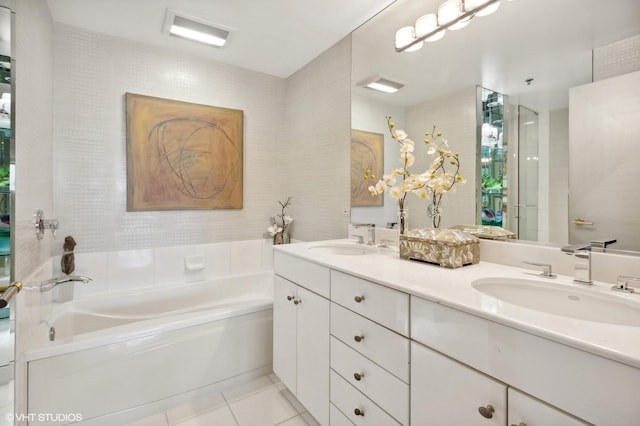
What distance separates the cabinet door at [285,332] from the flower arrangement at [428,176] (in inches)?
30.6

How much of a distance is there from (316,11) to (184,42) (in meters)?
1.12

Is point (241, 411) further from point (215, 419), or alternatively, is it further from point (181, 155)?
point (181, 155)

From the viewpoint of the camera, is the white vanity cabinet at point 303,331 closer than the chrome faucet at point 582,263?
No

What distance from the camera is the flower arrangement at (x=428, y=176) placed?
1.53m

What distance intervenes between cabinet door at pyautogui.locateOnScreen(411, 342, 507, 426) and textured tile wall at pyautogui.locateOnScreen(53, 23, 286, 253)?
2153 millimetres

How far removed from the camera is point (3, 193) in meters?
1.18

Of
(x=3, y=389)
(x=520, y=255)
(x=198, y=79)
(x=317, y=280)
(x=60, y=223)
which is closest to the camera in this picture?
(x=3, y=389)

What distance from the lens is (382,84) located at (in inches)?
77.3

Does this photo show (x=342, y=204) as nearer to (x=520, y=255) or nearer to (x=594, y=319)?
(x=520, y=255)

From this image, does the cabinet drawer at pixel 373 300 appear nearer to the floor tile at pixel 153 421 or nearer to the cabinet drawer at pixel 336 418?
the cabinet drawer at pixel 336 418

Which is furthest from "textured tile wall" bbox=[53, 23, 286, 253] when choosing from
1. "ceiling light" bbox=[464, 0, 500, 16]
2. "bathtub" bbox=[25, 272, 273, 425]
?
"ceiling light" bbox=[464, 0, 500, 16]

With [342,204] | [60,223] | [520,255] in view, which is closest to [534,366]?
[520,255]

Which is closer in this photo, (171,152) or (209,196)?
(171,152)

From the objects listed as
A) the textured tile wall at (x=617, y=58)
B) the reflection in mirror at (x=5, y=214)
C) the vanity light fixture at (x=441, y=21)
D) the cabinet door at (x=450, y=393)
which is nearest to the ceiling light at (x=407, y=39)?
the vanity light fixture at (x=441, y=21)
